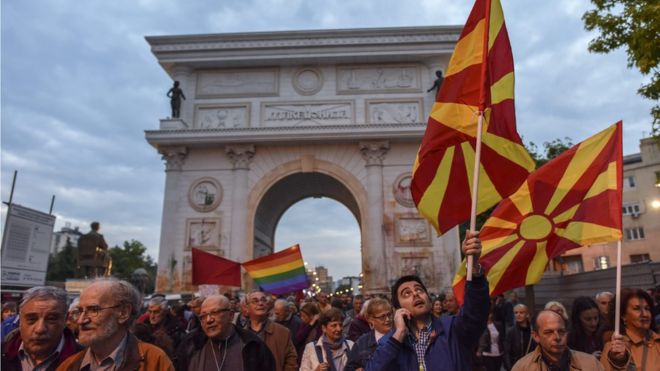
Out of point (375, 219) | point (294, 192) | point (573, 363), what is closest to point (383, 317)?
point (573, 363)

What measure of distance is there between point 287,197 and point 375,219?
24.7ft

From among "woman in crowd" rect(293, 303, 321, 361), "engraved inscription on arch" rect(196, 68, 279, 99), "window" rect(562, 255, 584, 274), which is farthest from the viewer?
"window" rect(562, 255, 584, 274)

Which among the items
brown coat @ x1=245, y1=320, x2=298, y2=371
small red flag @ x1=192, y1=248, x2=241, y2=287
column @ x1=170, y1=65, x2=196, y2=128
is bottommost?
brown coat @ x1=245, y1=320, x2=298, y2=371

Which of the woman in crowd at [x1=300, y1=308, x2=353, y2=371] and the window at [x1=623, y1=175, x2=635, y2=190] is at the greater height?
the window at [x1=623, y1=175, x2=635, y2=190]

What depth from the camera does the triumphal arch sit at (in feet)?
75.2

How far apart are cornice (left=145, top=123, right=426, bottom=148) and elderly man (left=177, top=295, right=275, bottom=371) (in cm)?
1943

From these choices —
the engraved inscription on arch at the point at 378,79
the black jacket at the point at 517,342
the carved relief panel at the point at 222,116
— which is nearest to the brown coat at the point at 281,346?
the black jacket at the point at 517,342

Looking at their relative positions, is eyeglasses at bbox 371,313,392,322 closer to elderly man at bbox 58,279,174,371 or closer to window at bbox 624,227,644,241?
elderly man at bbox 58,279,174,371

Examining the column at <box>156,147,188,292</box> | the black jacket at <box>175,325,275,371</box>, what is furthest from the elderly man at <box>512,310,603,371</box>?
the column at <box>156,147,188,292</box>

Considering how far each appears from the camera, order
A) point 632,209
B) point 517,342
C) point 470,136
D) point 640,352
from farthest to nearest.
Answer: point 632,209 < point 517,342 < point 470,136 < point 640,352

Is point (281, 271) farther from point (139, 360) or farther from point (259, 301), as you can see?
point (139, 360)

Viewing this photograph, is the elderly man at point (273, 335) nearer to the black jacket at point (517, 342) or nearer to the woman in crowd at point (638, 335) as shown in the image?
the woman in crowd at point (638, 335)

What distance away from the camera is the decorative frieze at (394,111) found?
81.1ft

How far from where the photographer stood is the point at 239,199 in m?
23.5
